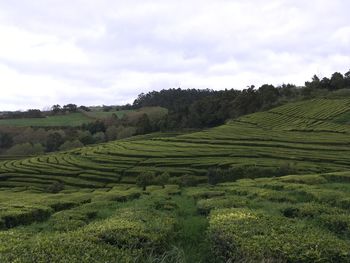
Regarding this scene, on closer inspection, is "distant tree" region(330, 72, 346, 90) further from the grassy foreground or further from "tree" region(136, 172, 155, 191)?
the grassy foreground

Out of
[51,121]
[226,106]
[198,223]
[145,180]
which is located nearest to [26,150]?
[51,121]

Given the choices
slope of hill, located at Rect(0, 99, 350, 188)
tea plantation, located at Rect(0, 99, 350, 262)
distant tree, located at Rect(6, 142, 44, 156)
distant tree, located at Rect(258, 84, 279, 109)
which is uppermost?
distant tree, located at Rect(258, 84, 279, 109)

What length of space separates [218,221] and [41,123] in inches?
5991

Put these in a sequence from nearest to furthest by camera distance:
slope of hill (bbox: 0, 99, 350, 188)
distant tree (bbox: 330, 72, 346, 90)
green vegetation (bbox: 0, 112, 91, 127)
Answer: slope of hill (bbox: 0, 99, 350, 188) < distant tree (bbox: 330, 72, 346, 90) < green vegetation (bbox: 0, 112, 91, 127)

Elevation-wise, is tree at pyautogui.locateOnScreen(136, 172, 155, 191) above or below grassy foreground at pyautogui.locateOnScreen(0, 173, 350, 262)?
below

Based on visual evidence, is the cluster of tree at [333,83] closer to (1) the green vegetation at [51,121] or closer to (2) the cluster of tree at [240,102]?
(2) the cluster of tree at [240,102]

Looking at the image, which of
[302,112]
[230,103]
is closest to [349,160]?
[302,112]

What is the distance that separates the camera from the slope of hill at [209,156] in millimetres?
54875

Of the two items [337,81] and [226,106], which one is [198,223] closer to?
[226,106]

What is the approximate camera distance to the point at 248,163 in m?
53.3

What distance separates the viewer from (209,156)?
6156cm

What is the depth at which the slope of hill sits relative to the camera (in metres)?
54.9

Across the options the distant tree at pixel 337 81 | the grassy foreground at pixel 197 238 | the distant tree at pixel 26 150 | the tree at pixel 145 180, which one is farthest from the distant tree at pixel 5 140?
the grassy foreground at pixel 197 238

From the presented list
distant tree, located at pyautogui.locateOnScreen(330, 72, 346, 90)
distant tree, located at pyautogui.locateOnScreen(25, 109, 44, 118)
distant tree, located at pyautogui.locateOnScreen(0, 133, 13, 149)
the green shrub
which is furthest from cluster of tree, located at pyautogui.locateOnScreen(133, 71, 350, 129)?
the green shrub
